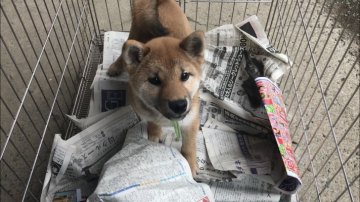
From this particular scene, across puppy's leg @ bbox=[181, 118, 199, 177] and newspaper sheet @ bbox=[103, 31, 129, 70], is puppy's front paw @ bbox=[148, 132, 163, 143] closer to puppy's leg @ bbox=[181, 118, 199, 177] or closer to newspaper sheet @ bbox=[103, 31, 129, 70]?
puppy's leg @ bbox=[181, 118, 199, 177]

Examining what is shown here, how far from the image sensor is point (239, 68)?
5.64ft

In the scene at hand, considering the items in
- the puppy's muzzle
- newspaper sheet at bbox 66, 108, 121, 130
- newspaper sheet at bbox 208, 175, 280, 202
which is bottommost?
newspaper sheet at bbox 208, 175, 280, 202

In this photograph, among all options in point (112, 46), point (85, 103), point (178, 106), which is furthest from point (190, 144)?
point (112, 46)

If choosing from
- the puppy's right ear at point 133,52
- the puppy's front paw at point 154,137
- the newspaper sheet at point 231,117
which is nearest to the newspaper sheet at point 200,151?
the puppy's front paw at point 154,137

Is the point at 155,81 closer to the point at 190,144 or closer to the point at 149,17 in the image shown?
the point at 190,144

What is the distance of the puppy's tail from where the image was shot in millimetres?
1480

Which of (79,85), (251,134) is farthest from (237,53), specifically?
(79,85)

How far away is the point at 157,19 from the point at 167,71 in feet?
1.51

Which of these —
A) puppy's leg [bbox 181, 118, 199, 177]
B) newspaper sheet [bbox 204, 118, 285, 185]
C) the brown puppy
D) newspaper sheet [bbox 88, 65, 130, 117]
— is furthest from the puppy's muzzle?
newspaper sheet [bbox 88, 65, 130, 117]

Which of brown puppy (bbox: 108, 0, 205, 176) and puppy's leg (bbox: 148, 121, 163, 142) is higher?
brown puppy (bbox: 108, 0, 205, 176)

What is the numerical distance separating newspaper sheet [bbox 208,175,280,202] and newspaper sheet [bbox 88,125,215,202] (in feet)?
0.62

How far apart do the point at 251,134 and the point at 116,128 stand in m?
0.74

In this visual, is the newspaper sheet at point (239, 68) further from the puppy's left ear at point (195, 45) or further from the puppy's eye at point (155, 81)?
Answer: the puppy's eye at point (155, 81)

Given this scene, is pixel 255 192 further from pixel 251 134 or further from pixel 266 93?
pixel 266 93
